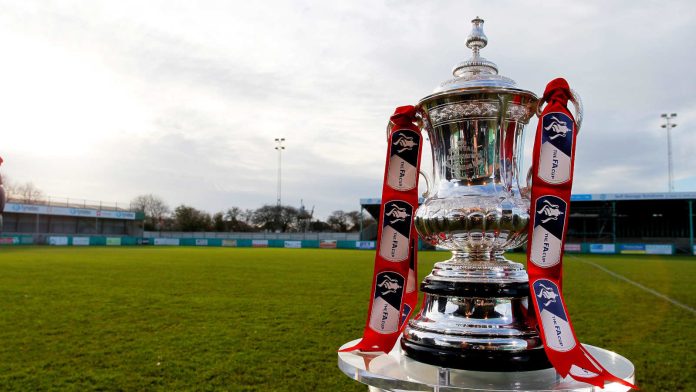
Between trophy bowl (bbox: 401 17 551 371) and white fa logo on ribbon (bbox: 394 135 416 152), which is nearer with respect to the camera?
trophy bowl (bbox: 401 17 551 371)

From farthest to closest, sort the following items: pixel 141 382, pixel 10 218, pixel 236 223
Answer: pixel 236 223 < pixel 10 218 < pixel 141 382

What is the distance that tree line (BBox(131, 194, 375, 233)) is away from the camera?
6397 centimetres

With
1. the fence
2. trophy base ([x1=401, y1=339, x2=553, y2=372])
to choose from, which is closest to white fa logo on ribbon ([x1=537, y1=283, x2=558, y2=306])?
trophy base ([x1=401, y1=339, x2=553, y2=372])

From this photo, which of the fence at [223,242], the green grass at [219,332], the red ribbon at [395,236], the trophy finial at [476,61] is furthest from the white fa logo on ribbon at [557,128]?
the fence at [223,242]

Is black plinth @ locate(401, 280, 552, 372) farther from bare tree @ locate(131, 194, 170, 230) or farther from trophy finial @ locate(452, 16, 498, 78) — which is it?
bare tree @ locate(131, 194, 170, 230)

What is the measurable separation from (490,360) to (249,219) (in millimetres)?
66880

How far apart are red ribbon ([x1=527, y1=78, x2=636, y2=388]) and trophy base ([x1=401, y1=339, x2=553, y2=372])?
6 cm

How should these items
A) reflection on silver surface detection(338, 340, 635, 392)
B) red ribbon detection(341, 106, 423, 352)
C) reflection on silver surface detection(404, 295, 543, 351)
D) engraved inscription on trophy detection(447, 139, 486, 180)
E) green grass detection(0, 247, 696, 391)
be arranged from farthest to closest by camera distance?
green grass detection(0, 247, 696, 391) < red ribbon detection(341, 106, 423, 352) < engraved inscription on trophy detection(447, 139, 486, 180) < reflection on silver surface detection(404, 295, 543, 351) < reflection on silver surface detection(338, 340, 635, 392)

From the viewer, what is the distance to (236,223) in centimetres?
6500

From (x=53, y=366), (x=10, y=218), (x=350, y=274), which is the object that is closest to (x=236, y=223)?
(x=10, y=218)

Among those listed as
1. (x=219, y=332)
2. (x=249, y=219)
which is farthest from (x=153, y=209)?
(x=219, y=332)

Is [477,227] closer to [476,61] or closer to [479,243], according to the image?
[479,243]

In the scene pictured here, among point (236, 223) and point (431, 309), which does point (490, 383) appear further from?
point (236, 223)

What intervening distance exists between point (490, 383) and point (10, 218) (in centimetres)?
5468
